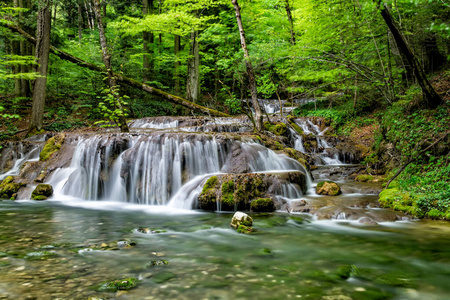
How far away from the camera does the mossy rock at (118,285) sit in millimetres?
2554

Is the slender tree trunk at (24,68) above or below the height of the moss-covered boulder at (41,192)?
above

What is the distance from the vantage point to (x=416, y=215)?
5281 millimetres

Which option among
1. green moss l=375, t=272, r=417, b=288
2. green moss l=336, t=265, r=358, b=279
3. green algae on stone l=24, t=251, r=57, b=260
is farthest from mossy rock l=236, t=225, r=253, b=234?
green algae on stone l=24, t=251, r=57, b=260

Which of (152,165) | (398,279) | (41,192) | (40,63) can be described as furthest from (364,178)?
(40,63)

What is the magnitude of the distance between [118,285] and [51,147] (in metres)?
8.75

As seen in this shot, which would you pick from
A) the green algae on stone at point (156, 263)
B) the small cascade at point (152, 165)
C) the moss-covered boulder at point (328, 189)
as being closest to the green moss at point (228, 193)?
the small cascade at point (152, 165)

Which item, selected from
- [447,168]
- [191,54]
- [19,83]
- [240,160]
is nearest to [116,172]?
[240,160]

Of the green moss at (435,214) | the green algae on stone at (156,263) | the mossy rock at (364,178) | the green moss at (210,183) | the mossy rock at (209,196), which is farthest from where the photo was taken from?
the mossy rock at (364,178)

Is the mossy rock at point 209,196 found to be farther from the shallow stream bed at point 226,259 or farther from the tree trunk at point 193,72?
the tree trunk at point 193,72

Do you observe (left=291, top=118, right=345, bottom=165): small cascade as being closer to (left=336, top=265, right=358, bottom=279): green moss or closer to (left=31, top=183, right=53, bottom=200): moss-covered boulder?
(left=336, top=265, right=358, bottom=279): green moss

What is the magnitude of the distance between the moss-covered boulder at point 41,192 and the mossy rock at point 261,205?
6.11m

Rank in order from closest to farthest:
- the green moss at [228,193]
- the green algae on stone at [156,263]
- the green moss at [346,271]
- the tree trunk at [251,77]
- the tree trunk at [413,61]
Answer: the green moss at [346,271]
the green algae on stone at [156,263]
the tree trunk at [413,61]
the green moss at [228,193]
the tree trunk at [251,77]

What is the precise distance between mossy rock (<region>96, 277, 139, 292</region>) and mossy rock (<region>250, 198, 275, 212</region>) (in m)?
3.74

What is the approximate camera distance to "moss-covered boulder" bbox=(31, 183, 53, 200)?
7796 mm
